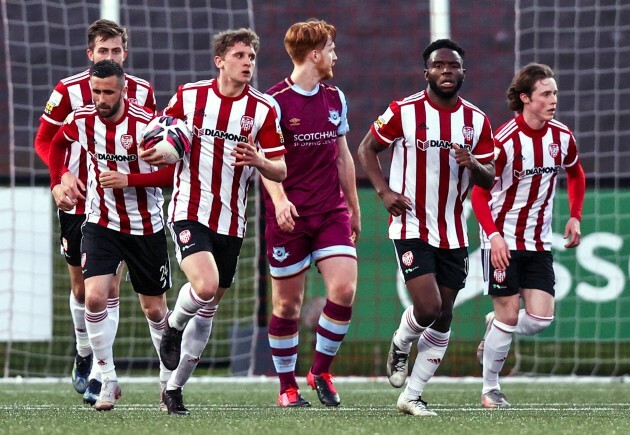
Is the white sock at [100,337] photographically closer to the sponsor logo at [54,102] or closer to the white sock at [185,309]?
the white sock at [185,309]

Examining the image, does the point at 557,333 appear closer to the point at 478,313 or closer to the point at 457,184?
the point at 478,313

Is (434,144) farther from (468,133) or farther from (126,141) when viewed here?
(126,141)

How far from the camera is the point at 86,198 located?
7.89 m

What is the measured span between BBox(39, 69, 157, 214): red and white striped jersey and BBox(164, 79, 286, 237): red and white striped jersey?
0.65 meters

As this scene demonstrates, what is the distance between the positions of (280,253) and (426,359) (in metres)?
1.08

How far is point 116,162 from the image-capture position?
7133 mm

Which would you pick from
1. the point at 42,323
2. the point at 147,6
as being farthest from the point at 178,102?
the point at 147,6

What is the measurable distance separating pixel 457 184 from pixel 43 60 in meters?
6.99

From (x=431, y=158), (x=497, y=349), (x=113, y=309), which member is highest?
(x=431, y=158)

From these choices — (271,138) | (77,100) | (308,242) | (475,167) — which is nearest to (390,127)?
(475,167)

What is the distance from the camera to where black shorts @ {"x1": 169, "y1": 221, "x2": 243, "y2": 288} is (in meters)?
6.80

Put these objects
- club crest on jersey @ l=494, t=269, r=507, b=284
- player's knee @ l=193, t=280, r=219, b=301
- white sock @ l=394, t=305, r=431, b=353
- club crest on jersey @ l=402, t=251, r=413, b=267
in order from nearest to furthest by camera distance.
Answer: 1. player's knee @ l=193, t=280, r=219, b=301
2. club crest on jersey @ l=402, t=251, r=413, b=267
3. white sock @ l=394, t=305, r=431, b=353
4. club crest on jersey @ l=494, t=269, r=507, b=284

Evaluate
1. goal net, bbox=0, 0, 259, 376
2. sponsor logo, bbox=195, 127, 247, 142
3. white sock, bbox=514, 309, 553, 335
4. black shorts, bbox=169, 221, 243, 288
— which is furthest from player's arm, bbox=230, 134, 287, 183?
goal net, bbox=0, 0, 259, 376

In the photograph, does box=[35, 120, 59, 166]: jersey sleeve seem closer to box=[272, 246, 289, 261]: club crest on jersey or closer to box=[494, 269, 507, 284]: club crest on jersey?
box=[272, 246, 289, 261]: club crest on jersey
